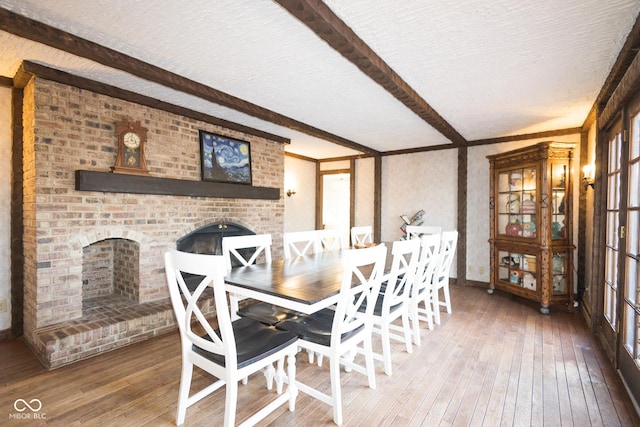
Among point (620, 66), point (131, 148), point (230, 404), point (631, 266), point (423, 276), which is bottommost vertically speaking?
point (230, 404)

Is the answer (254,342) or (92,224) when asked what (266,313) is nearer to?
(254,342)

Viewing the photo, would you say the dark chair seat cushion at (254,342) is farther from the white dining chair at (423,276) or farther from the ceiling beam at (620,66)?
the ceiling beam at (620,66)

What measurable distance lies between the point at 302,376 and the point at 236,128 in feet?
9.97

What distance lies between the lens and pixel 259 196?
4328 millimetres

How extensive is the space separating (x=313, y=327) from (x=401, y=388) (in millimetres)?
797

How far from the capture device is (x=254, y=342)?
1748mm

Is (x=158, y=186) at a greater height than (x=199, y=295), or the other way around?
(x=158, y=186)

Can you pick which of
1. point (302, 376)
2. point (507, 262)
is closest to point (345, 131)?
point (507, 262)

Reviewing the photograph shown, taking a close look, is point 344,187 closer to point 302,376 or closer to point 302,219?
point 302,219

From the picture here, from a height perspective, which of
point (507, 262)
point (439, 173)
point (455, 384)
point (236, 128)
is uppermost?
point (236, 128)

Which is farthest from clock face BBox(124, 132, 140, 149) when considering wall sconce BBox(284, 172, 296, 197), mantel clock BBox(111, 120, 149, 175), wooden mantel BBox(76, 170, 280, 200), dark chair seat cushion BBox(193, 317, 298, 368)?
wall sconce BBox(284, 172, 296, 197)

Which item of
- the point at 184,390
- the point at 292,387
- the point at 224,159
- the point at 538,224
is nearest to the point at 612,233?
the point at 538,224

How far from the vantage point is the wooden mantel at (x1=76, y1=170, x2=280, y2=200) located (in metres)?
2.73

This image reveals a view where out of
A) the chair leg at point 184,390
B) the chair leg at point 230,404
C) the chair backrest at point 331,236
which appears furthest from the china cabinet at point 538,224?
the chair leg at point 184,390
